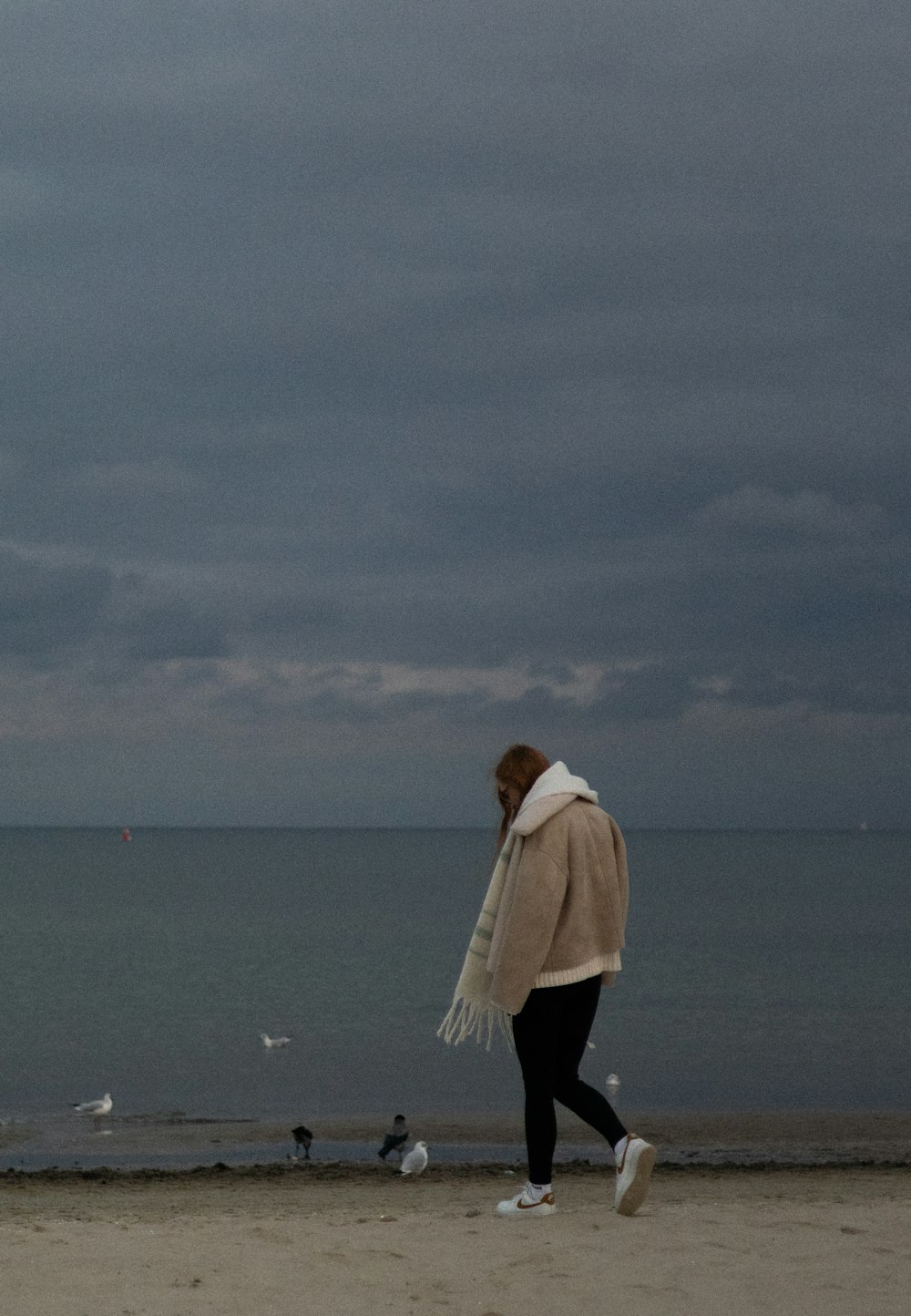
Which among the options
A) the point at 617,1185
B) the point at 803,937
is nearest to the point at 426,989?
the point at 803,937

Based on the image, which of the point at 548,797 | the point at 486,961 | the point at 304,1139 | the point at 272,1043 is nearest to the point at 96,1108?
the point at 304,1139

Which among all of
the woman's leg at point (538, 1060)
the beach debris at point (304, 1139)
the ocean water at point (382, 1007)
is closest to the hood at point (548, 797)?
the woman's leg at point (538, 1060)

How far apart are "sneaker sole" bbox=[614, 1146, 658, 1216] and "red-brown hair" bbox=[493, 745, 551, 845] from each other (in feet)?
4.97

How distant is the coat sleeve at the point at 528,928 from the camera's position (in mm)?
6414

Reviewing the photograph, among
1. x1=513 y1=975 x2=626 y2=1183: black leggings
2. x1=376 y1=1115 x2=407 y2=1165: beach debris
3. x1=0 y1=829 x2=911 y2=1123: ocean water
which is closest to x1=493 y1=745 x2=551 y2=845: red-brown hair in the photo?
x1=513 y1=975 x2=626 y2=1183: black leggings

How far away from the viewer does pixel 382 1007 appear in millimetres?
30734

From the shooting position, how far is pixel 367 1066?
2211 centimetres

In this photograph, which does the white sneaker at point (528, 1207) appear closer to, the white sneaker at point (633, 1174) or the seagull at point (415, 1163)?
the white sneaker at point (633, 1174)

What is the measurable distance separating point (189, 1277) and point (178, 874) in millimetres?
104843

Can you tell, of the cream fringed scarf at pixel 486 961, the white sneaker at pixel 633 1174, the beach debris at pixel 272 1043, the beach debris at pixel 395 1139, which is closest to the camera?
the white sneaker at pixel 633 1174

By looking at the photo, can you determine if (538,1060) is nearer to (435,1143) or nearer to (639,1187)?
(639,1187)

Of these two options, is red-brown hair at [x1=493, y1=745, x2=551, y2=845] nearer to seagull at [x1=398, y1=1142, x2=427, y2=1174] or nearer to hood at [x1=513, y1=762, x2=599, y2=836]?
hood at [x1=513, y1=762, x2=599, y2=836]

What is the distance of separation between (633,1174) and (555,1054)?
62 cm

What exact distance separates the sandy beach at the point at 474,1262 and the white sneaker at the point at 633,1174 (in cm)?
8
